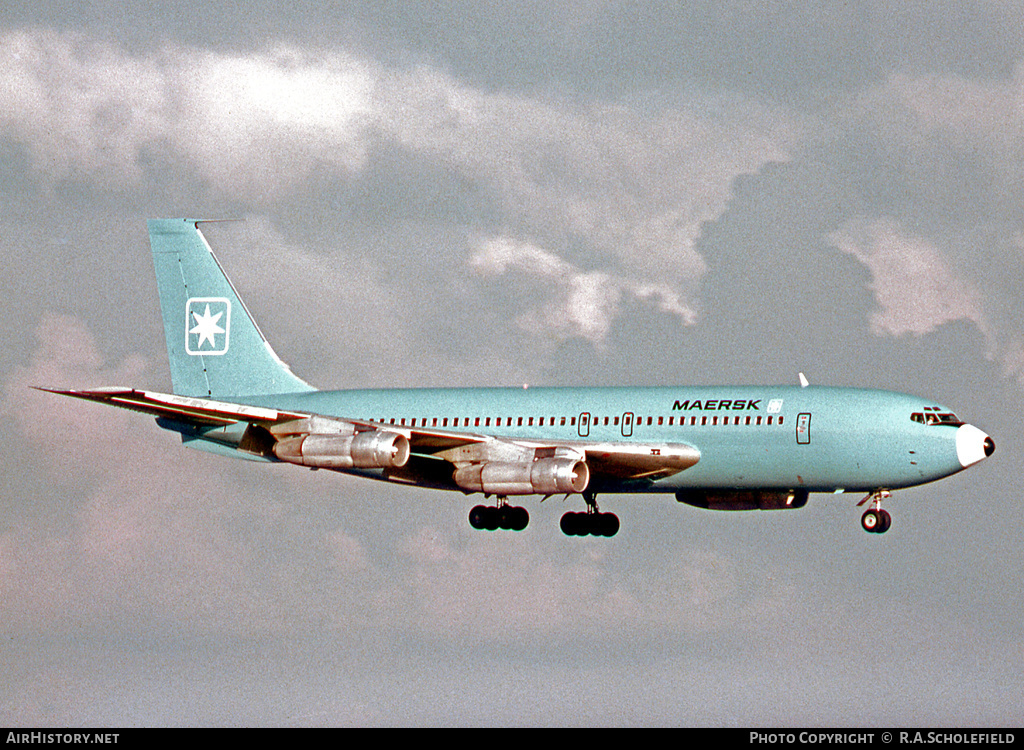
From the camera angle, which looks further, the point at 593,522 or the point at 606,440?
the point at 593,522

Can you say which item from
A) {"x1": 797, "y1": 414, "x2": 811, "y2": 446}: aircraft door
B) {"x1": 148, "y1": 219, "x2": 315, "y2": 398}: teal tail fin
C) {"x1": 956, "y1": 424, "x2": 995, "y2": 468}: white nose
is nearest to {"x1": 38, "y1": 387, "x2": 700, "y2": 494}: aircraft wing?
{"x1": 797, "y1": 414, "x2": 811, "y2": 446}: aircraft door

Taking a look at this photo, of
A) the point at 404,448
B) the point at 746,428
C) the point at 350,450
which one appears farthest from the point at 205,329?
the point at 746,428

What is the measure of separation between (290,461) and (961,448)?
25572 millimetres

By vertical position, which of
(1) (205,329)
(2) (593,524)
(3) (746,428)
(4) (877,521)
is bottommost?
(4) (877,521)

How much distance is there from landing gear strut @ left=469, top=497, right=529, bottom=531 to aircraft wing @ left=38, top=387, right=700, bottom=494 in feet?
14.3

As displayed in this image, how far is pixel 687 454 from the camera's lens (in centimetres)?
5900

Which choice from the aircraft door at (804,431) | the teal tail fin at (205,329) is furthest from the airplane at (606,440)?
the teal tail fin at (205,329)

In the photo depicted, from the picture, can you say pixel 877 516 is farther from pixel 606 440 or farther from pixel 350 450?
pixel 350 450

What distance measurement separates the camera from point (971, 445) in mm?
56188

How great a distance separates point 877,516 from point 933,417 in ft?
14.7

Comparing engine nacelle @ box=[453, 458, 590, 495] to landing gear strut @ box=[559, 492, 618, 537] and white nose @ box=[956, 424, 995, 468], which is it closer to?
landing gear strut @ box=[559, 492, 618, 537]

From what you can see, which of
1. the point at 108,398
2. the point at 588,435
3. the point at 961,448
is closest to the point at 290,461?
the point at 108,398
